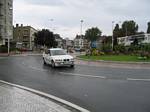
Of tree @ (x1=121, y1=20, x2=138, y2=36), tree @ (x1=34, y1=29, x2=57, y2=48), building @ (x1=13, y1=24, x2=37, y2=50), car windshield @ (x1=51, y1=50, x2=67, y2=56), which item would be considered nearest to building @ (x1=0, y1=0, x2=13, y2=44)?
tree @ (x1=34, y1=29, x2=57, y2=48)

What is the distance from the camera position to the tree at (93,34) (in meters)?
148

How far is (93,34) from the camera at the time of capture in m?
149

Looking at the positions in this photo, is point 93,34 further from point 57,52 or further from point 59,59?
point 59,59

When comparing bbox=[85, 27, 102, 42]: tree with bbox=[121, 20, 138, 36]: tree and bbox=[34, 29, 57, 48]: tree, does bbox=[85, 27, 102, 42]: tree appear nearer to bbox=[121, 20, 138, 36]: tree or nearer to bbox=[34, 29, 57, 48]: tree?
bbox=[121, 20, 138, 36]: tree

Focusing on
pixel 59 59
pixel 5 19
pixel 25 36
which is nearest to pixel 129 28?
pixel 25 36

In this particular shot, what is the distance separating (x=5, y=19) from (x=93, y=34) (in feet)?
230

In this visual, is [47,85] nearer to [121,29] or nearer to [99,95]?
[99,95]

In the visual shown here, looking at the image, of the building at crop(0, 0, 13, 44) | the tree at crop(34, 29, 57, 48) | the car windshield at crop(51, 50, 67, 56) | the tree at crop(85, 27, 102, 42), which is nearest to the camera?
the car windshield at crop(51, 50, 67, 56)

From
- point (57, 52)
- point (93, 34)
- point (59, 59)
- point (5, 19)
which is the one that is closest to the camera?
point (59, 59)

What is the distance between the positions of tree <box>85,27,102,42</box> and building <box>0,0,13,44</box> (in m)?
63.5

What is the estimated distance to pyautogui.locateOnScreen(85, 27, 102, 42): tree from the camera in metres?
148

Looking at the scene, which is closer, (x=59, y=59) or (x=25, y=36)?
(x=59, y=59)

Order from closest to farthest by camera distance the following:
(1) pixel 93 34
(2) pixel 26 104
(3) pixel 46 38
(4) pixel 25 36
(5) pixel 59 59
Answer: (2) pixel 26 104 < (5) pixel 59 59 < (3) pixel 46 38 < (4) pixel 25 36 < (1) pixel 93 34

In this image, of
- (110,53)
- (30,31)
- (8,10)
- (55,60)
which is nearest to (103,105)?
(55,60)
